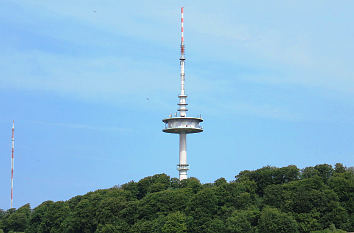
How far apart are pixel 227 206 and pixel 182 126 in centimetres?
4129

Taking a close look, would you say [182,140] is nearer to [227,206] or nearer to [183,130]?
[183,130]

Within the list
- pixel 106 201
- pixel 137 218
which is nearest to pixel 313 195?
pixel 137 218

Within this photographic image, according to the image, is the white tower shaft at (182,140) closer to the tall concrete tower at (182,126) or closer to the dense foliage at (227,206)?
the tall concrete tower at (182,126)

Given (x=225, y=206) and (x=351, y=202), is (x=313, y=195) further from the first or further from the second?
(x=225, y=206)

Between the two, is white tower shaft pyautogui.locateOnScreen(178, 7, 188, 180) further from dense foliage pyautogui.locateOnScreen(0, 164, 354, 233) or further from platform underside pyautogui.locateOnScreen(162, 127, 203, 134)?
dense foliage pyautogui.locateOnScreen(0, 164, 354, 233)

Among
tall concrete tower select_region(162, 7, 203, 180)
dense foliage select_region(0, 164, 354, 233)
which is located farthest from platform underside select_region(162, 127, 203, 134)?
dense foliage select_region(0, 164, 354, 233)

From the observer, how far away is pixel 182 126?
412 ft

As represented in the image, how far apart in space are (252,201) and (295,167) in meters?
10.8

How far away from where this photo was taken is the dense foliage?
255 ft

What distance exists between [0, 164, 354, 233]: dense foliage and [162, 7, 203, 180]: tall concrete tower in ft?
58.7

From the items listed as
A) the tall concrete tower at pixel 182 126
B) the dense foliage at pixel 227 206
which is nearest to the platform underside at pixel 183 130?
the tall concrete tower at pixel 182 126

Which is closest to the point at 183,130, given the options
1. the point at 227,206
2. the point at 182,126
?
the point at 182,126

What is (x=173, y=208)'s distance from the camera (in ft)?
294

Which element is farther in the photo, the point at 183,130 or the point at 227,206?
the point at 183,130
